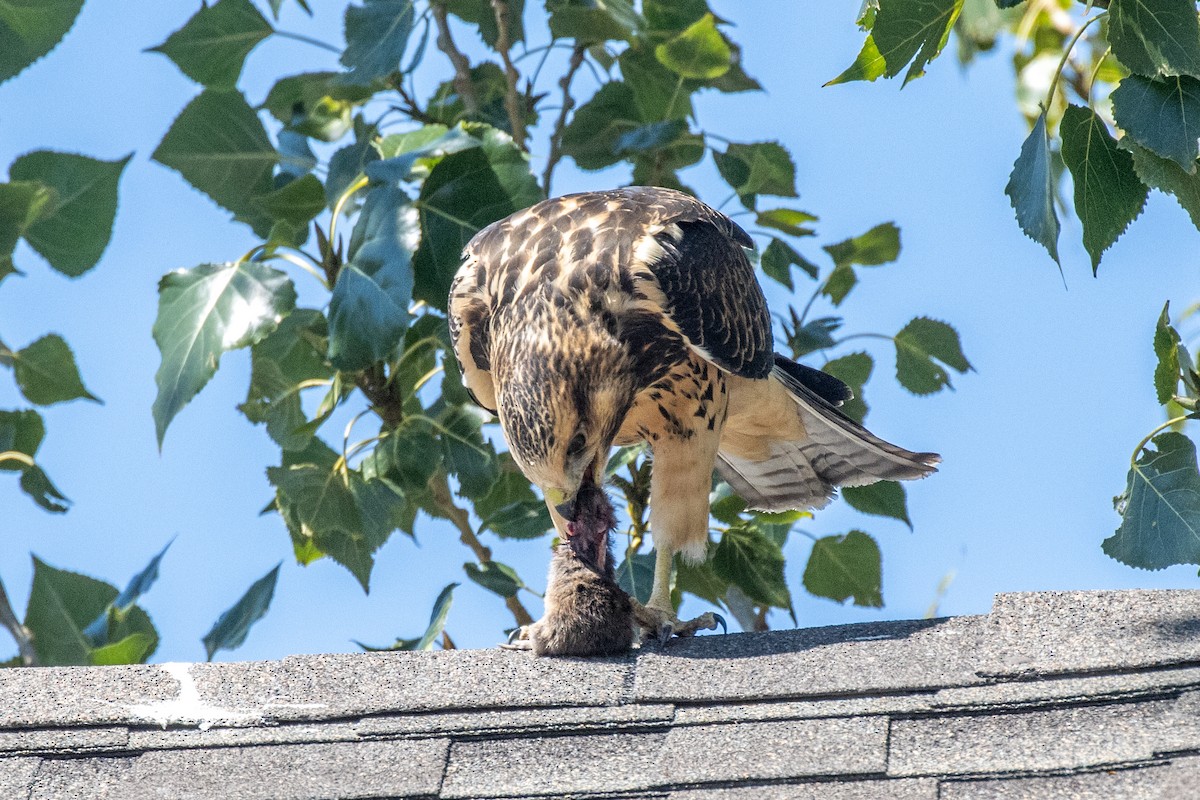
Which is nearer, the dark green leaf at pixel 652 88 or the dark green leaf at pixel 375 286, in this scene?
the dark green leaf at pixel 375 286

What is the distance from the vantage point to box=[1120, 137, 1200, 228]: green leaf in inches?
108

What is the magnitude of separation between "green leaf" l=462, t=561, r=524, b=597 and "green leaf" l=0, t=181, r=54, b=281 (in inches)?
65.0

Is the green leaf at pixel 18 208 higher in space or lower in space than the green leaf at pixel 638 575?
higher

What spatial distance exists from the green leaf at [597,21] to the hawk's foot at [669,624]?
1998 millimetres

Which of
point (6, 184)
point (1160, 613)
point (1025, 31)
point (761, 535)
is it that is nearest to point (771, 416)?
point (761, 535)

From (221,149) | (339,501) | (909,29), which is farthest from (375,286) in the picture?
(909,29)

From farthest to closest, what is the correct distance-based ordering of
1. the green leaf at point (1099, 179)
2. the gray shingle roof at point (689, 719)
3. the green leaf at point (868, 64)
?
the green leaf at point (1099, 179), the green leaf at point (868, 64), the gray shingle roof at point (689, 719)

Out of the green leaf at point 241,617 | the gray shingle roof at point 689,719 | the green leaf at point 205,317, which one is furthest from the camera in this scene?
the green leaf at point 241,617

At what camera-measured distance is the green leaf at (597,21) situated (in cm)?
440

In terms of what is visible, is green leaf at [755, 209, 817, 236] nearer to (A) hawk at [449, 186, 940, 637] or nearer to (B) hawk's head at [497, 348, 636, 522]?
(A) hawk at [449, 186, 940, 637]

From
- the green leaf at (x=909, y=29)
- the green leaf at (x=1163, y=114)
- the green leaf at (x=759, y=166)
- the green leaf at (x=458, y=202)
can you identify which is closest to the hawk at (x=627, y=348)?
the green leaf at (x=458, y=202)

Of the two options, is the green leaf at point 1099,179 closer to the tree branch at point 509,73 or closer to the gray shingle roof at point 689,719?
the gray shingle roof at point 689,719

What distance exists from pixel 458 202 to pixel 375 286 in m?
0.47

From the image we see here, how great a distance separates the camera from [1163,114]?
8.86 feet
